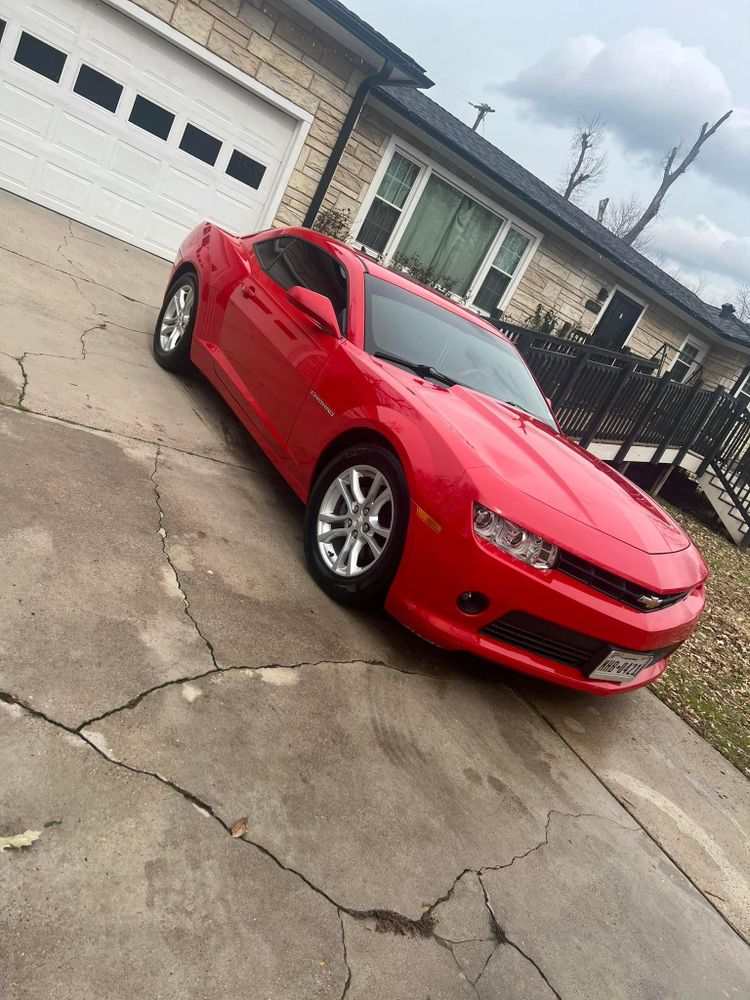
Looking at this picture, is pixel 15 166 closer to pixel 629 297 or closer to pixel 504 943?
pixel 504 943

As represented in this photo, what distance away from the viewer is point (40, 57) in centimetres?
761

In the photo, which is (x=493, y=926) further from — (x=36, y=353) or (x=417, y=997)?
(x=36, y=353)

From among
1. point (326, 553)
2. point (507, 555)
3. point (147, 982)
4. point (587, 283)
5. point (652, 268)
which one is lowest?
point (147, 982)

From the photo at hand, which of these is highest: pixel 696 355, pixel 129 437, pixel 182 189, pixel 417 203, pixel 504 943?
pixel 696 355

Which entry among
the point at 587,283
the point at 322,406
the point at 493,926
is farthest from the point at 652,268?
the point at 493,926

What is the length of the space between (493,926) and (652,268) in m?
17.6

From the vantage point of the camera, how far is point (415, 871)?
2.03 meters

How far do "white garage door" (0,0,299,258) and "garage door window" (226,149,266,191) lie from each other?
0.05ft

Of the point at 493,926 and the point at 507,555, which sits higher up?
the point at 507,555

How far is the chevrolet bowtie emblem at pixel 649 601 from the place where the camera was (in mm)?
2873

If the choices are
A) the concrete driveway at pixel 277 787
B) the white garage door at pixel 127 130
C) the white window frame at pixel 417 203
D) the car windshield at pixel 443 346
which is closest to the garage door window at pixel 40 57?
the white garage door at pixel 127 130

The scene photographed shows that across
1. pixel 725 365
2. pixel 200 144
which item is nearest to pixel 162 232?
pixel 200 144

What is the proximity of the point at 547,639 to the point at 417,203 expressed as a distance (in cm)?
996

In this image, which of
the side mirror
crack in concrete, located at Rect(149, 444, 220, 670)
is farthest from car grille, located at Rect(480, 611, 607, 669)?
the side mirror
